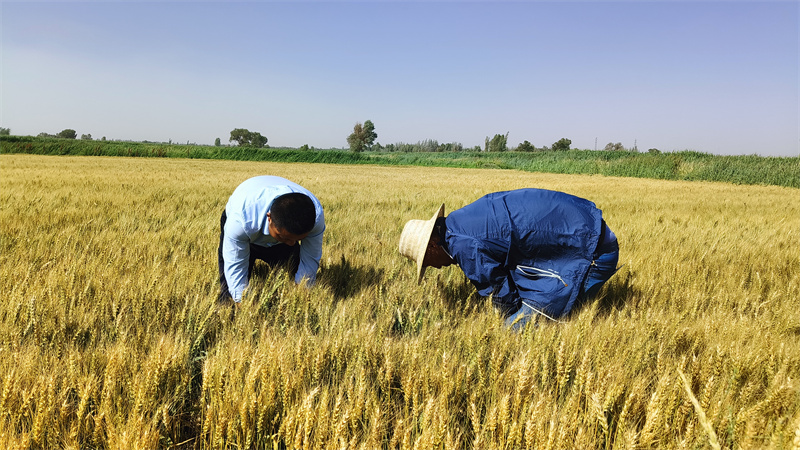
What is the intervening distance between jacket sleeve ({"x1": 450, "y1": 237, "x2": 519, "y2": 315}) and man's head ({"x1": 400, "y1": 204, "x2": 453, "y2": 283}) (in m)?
0.17

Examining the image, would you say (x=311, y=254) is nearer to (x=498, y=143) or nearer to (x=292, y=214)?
(x=292, y=214)

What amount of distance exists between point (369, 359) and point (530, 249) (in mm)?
1352

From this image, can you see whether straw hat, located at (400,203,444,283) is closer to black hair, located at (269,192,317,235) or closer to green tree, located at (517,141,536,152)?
black hair, located at (269,192,317,235)

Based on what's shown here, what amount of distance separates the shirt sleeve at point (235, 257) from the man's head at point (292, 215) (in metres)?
0.36

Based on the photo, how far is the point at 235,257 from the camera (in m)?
2.71

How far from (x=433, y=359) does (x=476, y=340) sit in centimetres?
40

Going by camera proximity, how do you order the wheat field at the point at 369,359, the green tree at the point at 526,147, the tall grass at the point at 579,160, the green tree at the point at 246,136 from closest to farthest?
the wheat field at the point at 369,359
the tall grass at the point at 579,160
the green tree at the point at 526,147
the green tree at the point at 246,136

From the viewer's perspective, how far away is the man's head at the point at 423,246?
107 inches

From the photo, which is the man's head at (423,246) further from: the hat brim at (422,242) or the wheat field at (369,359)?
the wheat field at (369,359)

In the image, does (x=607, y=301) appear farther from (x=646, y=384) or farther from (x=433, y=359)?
(x=433, y=359)

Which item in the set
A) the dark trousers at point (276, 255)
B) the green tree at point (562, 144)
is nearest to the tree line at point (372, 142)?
the green tree at point (562, 144)

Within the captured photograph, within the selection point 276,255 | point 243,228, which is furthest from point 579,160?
point 243,228

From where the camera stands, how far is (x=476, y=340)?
212cm

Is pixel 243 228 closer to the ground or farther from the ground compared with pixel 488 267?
farther from the ground
